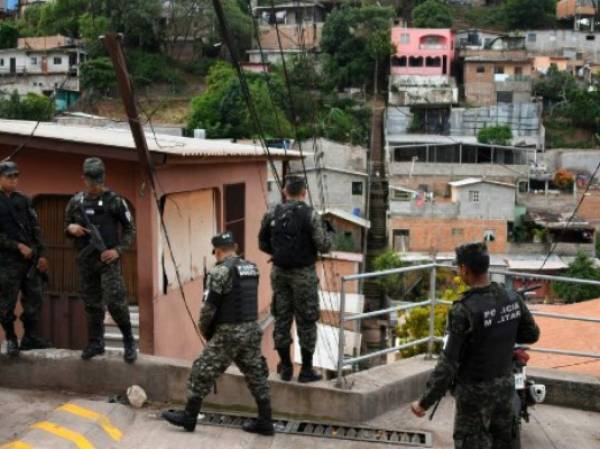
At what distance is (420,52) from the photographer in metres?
57.2

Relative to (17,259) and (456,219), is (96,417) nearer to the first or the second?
(17,259)

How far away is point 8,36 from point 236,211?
60.0m

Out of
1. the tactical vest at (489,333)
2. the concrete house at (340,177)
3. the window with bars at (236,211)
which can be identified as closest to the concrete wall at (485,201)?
the concrete house at (340,177)

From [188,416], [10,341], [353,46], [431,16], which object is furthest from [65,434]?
[431,16]

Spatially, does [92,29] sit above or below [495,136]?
above

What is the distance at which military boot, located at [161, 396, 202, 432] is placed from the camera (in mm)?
5590

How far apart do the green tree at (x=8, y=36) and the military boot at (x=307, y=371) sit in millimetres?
64551

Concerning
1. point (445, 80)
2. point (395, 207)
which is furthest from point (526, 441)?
point (445, 80)

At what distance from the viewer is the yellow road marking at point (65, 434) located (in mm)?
5342

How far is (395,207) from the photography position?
36.2 meters

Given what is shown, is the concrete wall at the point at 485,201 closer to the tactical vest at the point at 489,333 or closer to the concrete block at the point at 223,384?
the concrete block at the point at 223,384

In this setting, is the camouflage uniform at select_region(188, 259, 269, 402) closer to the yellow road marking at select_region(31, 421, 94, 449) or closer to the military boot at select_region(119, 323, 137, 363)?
the yellow road marking at select_region(31, 421, 94, 449)

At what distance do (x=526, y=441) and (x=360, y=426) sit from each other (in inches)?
50.7

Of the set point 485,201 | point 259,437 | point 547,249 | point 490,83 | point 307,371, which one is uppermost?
point 490,83
